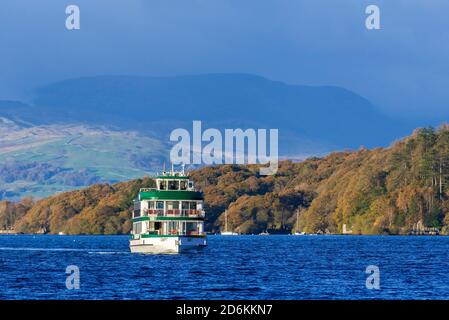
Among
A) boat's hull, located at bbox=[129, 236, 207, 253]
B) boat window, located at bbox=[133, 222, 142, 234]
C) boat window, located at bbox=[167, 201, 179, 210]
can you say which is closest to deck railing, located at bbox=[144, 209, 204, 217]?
boat window, located at bbox=[167, 201, 179, 210]

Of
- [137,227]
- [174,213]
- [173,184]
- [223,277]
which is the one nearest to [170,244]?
[174,213]

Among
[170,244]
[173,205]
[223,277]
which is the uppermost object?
[173,205]

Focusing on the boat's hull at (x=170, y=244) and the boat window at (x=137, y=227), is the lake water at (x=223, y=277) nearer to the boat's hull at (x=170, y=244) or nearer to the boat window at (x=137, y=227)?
the boat's hull at (x=170, y=244)

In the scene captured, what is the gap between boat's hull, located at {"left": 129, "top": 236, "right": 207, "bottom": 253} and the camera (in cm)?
14150

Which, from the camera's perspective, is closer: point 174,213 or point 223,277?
point 223,277

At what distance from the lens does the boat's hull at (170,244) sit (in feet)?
464

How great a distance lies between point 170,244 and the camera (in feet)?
464

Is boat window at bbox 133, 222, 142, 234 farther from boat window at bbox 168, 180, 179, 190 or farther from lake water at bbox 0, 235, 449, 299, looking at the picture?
boat window at bbox 168, 180, 179, 190

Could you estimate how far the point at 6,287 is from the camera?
9000cm

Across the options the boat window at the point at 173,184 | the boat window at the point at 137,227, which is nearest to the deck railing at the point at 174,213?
the boat window at the point at 173,184

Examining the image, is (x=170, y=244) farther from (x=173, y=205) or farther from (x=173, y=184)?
(x=173, y=184)
